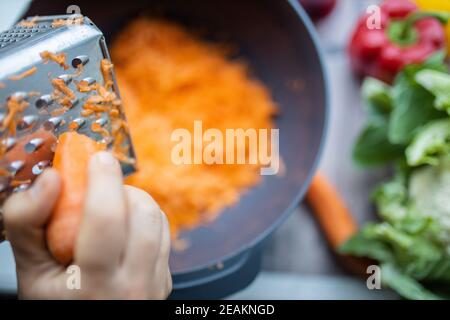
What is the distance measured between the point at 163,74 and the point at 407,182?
0.47m

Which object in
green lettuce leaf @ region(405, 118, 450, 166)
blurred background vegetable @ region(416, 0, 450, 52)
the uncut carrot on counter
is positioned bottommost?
green lettuce leaf @ region(405, 118, 450, 166)

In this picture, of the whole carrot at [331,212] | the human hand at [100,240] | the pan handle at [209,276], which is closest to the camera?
the human hand at [100,240]

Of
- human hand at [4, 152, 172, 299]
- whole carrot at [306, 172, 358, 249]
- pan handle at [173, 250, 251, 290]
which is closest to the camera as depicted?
human hand at [4, 152, 172, 299]

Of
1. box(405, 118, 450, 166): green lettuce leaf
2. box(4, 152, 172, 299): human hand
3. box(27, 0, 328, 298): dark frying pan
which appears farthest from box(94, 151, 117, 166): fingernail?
box(405, 118, 450, 166): green lettuce leaf

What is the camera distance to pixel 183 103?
2.84ft

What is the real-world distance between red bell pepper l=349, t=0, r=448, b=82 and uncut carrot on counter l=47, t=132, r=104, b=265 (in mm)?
627

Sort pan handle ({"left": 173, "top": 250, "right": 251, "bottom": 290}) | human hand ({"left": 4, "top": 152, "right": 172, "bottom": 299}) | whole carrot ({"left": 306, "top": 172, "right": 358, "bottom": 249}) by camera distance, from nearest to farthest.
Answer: human hand ({"left": 4, "top": 152, "right": 172, "bottom": 299}), pan handle ({"left": 173, "top": 250, "right": 251, "bottom": 290}), whole carrot ({"left": 306, "top": 172, "right": 358, "bottom": 249})

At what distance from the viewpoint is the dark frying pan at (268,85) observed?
0.74 meters

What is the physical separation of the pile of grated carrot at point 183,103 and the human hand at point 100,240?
32 centimetres

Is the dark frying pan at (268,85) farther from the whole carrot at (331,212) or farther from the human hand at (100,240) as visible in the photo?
the human hand at (100,240)

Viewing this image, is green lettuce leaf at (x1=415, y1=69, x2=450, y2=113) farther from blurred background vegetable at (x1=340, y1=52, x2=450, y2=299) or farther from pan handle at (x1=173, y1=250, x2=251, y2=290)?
pan handle at (x1=173, y1=250, x2=251, y2=290)

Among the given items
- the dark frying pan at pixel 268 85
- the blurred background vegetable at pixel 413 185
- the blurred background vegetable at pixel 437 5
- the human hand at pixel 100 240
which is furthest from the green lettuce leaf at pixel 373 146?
the human hand at pixel 100 240

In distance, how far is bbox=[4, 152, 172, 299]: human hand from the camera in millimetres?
397
